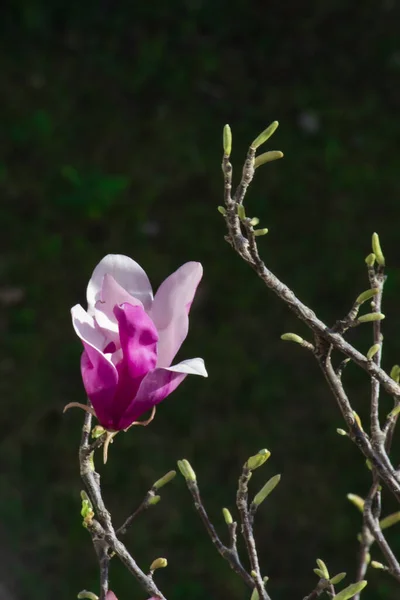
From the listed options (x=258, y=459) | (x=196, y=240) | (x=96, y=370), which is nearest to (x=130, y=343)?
(x=96, y=370)

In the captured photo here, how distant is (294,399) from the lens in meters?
2.43

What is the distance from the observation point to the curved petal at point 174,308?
735 millimetres

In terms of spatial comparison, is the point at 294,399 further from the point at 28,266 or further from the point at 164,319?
the point at 164,319

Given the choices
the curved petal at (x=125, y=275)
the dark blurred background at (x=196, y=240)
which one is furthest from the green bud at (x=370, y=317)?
the dark blurred background at (x=196, y=240)

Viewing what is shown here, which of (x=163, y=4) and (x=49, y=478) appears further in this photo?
(x=163, y=4)

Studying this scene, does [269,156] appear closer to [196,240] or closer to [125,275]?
[125,275]

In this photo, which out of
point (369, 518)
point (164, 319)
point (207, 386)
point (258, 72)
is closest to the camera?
point (164, 319)

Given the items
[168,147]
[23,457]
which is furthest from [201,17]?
[23,457]

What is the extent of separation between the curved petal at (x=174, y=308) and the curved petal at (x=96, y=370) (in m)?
0.05

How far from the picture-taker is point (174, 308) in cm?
75

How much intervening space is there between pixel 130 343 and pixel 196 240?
194 cm

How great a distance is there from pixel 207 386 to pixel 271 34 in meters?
1.32

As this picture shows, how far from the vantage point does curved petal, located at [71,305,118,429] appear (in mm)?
721

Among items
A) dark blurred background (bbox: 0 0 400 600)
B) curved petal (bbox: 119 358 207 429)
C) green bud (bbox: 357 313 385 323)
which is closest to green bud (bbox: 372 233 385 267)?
green bud (bbox: 357 313 385 323)
